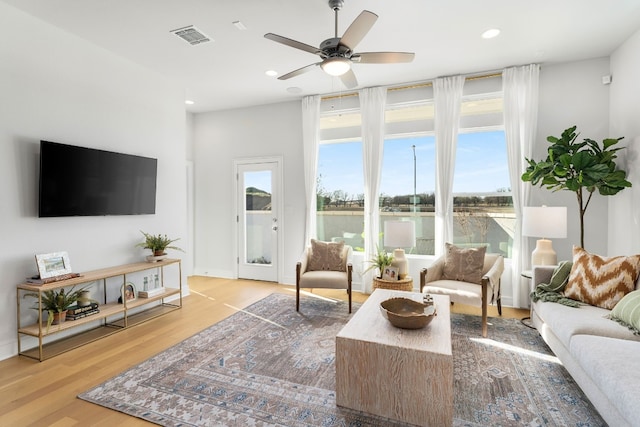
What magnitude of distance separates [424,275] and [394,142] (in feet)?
7.18

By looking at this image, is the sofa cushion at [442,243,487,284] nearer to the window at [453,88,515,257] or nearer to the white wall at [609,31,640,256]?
the window at [453,88,515,257]

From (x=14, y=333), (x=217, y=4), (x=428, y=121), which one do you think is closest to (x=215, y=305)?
(x=14, y=333)

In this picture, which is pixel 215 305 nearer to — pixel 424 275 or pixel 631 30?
pixel 424 275

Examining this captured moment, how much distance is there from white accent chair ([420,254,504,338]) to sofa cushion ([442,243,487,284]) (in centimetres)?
7

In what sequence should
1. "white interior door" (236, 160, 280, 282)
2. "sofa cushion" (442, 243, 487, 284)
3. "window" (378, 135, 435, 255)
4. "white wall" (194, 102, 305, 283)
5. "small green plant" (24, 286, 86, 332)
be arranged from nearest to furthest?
"small green plant" (24, 286, 86, 332) < "sofa cushion" (442, 243, 487, 284) < "window" (378, 135, 435, 255) < "white wall" (194, 102, 305, 283) < "white interior door" (236, 160, 280, 282)

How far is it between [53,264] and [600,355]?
4.34 metres

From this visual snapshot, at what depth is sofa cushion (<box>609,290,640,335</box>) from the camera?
2.21 meters

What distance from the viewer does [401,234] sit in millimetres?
3973

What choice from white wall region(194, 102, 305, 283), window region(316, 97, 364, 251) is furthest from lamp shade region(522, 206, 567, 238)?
white wall region(194, 102, 305, 283)

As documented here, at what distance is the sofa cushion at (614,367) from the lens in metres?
1.54

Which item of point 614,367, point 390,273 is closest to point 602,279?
point 614,367

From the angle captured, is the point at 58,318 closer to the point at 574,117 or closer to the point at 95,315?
the point at 95,315

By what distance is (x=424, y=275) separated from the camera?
375cm

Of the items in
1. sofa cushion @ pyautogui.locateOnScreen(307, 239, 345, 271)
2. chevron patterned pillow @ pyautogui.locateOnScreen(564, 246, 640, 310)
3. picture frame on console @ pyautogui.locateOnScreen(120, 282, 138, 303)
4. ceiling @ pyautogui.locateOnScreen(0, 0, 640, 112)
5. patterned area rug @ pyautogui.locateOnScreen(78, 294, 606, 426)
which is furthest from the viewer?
sofa cushion @ pyautogui.locateOnScreen(307, 239, 345, 271)
